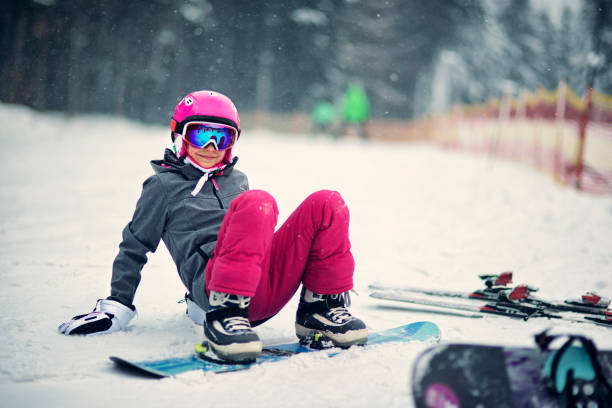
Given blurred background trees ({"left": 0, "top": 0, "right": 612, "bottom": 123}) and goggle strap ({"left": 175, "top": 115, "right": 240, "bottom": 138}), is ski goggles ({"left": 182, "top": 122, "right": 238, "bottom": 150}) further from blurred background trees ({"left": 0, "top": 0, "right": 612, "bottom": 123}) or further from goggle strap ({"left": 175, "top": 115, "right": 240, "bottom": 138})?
blurred background trees ({"left": 0, "top": 0, "right": 612, "bottom": 123})

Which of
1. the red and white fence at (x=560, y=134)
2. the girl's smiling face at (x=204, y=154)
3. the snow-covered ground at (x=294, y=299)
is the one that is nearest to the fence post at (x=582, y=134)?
the red and white fence at (x=560, y=134)

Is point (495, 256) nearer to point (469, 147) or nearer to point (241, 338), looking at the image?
point (241, 338)

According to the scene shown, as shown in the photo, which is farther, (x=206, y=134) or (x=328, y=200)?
(x=206, y=134)

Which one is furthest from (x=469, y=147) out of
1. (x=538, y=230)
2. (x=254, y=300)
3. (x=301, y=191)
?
(x=254, y=300)

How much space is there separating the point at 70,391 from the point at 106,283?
1678 millimetres

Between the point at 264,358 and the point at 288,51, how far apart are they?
2689 centimetres

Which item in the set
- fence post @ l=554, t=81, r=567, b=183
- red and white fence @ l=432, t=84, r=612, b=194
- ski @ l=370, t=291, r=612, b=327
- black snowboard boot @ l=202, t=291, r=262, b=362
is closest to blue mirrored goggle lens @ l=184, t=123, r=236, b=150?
black snowboard boot @ l=202, t=291, r=262, b=362

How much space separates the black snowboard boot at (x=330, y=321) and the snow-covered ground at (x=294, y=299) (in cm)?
10

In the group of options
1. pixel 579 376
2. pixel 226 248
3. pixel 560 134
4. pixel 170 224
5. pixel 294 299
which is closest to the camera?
pixel 579 376

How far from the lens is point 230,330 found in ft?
6.83

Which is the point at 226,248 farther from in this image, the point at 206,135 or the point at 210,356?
the point at 206,135

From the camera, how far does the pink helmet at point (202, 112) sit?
8.41 ft

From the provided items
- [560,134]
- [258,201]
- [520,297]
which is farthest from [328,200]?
[560,134]

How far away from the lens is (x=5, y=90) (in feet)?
56.3
